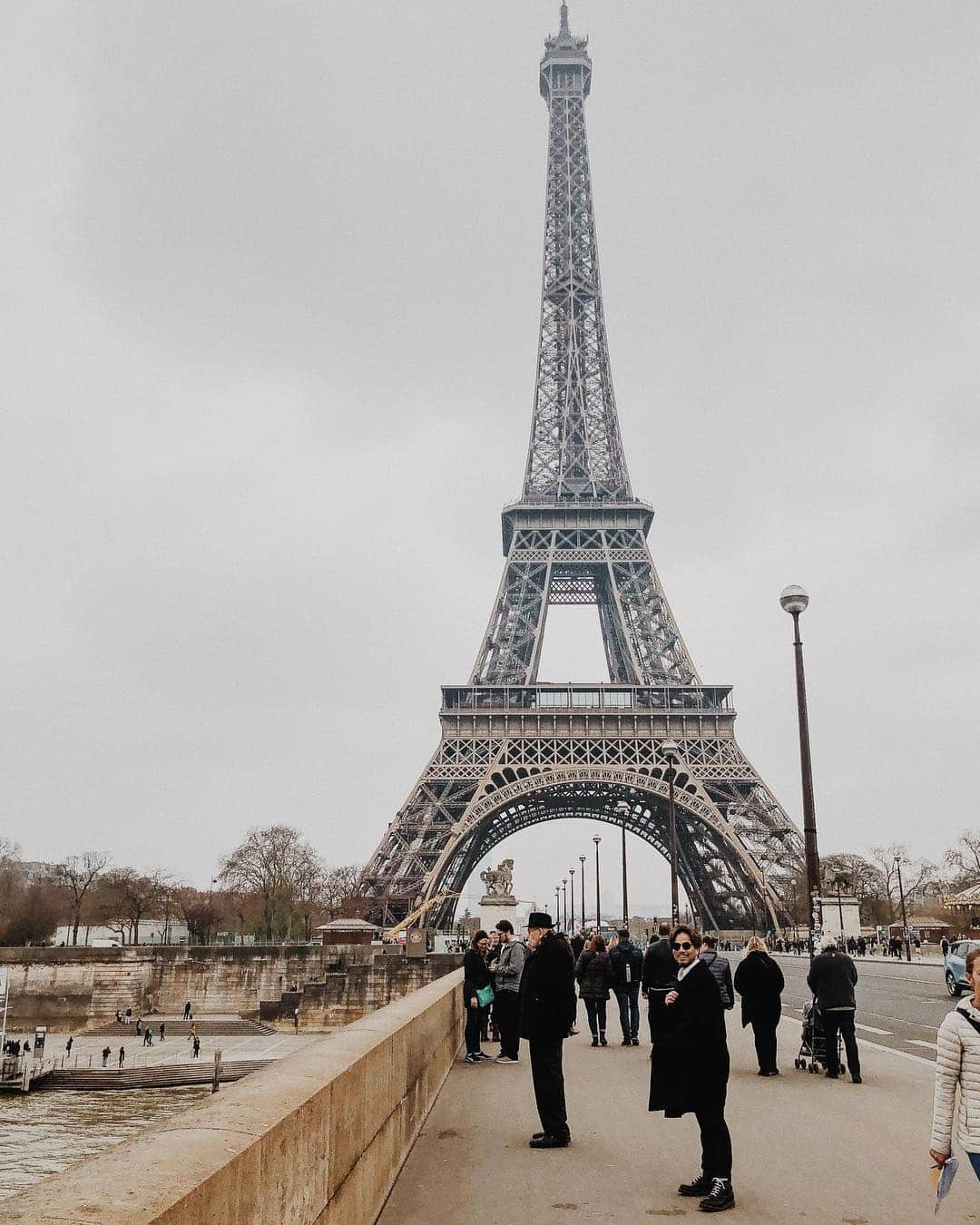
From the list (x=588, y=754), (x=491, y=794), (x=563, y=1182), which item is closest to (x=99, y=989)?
(x=491, y=794)

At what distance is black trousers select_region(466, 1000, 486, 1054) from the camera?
13547 millimetres

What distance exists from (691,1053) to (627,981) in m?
9.49

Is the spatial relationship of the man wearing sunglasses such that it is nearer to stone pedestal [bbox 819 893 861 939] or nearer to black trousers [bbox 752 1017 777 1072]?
black trousers [bbox 752 1017 777 1072]

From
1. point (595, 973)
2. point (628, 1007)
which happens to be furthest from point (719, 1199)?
point (628, 1007)

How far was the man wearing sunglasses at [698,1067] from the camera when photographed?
6281mm

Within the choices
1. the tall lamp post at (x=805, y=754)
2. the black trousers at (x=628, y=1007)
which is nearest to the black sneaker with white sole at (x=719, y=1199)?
the black trousers at (x=628, y=1007)

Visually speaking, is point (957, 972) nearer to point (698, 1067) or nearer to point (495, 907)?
point (495, 907)

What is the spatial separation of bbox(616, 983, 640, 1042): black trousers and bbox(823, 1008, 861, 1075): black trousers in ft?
13.0

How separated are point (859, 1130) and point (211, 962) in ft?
189

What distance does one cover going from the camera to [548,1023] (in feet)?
25.5

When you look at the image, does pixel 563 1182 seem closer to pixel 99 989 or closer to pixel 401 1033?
pixel 401 1033

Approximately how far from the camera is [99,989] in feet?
197

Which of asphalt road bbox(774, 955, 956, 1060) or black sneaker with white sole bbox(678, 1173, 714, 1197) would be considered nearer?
black sneaker with white sole bbox(678, 1173, 714, 1197)

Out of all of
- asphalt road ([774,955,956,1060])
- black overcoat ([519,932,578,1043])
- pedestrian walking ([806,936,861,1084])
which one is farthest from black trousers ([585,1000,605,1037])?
black overcoat ([519,932,578,1043])
